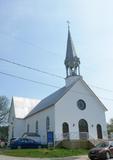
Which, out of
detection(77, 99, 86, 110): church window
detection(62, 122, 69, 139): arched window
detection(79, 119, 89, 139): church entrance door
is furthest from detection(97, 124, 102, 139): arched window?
detection(62, 122, 69, 139): arched window

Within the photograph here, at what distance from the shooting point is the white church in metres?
34.8

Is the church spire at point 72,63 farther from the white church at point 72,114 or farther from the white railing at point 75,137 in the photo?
the white railing at point 75,137

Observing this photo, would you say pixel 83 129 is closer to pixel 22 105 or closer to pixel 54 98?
pixel 54 98

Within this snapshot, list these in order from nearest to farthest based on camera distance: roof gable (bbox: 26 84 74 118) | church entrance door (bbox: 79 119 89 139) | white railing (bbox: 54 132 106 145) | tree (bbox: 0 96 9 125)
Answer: white railing (bbox: 54 132 106 145), church entrance door (bbox: 79 119 89 139), roof gable (bbox: 26 84 74 118), tree (bbox: 0 96 9 125)

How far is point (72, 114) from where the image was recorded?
118 ft

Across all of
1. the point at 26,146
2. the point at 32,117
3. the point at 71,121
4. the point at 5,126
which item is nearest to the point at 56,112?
the point at 71,121

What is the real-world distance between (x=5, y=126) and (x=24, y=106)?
1541 cm

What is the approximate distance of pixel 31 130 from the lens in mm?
44688

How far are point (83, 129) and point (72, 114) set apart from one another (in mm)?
2709

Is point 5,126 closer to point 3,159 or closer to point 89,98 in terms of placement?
point 89,98

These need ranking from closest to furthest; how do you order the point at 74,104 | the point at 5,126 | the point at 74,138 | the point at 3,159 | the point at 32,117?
1. the point at 3,159
2. the point at 74,138
3. the point at 74,104
4. the point at 32,117
5. the point at 5,126

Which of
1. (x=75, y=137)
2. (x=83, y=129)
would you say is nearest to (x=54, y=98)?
(x=83, y=129)

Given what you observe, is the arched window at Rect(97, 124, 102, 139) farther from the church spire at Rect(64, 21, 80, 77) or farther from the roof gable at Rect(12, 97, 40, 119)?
the roof gable at Rect(12, 97, 40, 119)

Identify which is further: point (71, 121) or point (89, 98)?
point (89, 98)
